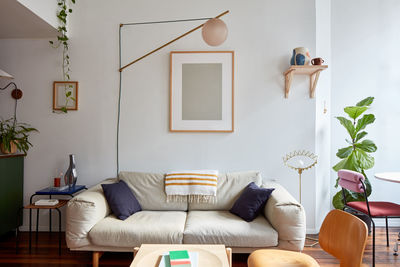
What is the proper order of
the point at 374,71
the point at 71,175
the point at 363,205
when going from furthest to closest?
the point at 374,71 < the point at 71,175 < the point at 363,205

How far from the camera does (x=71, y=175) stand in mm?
3213

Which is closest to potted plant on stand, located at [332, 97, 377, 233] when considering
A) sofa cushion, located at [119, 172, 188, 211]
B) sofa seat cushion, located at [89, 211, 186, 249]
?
sofa cushion, located at [119, 172, 188, 211]

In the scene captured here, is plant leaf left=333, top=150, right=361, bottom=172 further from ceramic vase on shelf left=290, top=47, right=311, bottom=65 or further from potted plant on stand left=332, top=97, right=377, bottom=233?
ceramic vase on shelf left=290, top=47, right=311, bottom=65

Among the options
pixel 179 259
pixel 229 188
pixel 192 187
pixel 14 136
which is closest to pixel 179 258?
pixel 179 259

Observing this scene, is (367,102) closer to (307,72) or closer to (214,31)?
(307,72)

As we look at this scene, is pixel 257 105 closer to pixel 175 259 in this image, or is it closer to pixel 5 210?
pixel 175 259

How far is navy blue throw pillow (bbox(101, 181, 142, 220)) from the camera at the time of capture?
273 cm

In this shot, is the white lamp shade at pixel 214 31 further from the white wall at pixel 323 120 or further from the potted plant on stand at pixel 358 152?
the potted plant on stand at pixel 358 152

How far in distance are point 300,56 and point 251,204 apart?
173 centimetres

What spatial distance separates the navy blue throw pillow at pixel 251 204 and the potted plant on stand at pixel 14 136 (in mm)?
2678

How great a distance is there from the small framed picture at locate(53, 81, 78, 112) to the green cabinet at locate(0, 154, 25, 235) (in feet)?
2.65

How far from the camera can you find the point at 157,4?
11.2ft

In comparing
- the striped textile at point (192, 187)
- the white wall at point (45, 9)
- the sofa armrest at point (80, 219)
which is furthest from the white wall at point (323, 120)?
the white wall at point (45, 9)

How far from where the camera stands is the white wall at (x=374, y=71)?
3699 mm
